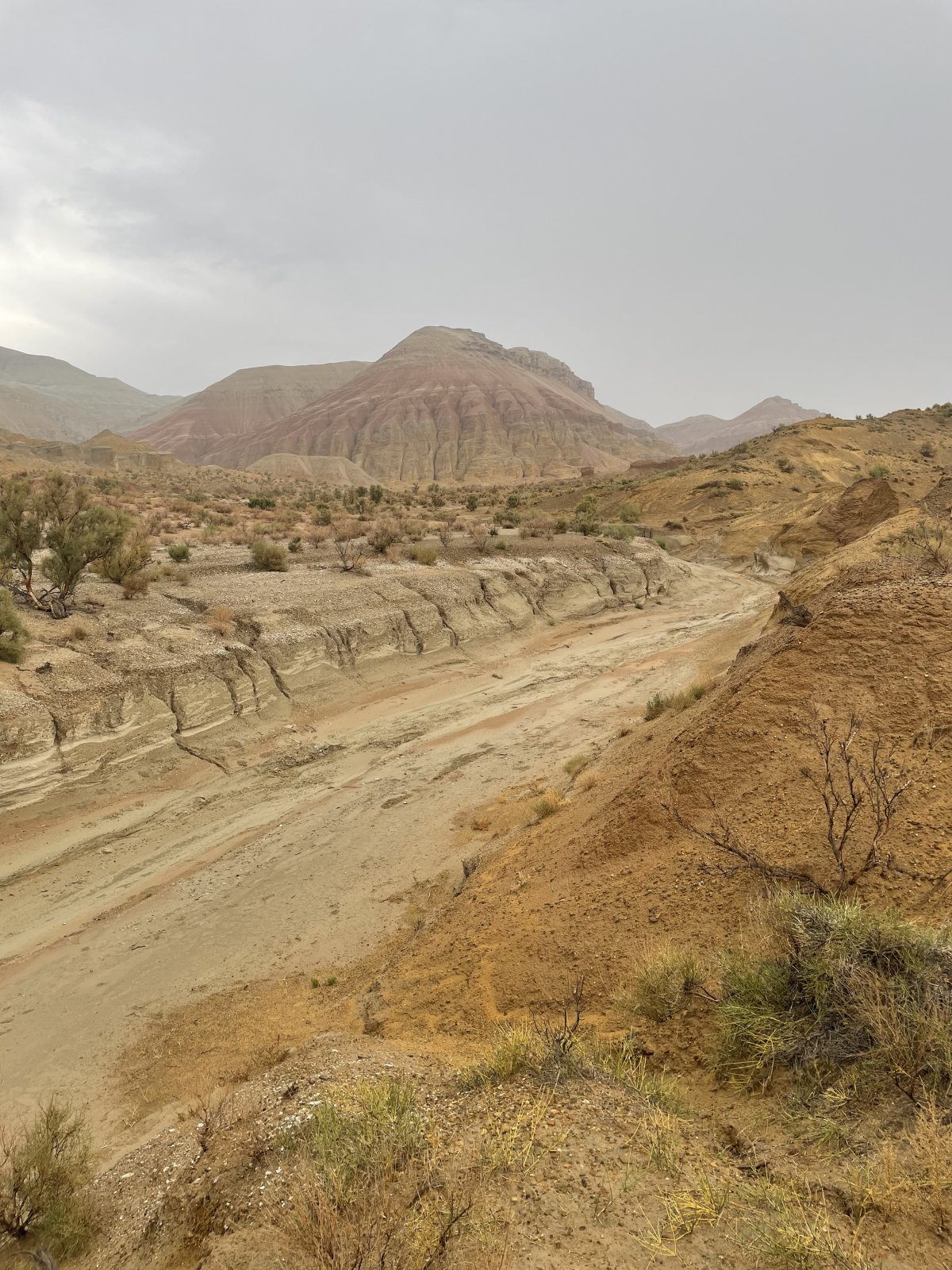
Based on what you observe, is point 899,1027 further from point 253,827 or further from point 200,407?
point 200,407

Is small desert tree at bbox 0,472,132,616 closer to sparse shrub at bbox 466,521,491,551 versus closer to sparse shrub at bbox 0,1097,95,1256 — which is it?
sparse shrub at bbox 0,1097,95,1256

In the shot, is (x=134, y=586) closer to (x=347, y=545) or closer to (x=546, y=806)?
(x=347, y=545)

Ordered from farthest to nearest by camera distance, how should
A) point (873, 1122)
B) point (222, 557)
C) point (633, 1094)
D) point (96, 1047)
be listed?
point (222, 557) → point (96, 1047) → point (633, 1094) → point (873, 1122)

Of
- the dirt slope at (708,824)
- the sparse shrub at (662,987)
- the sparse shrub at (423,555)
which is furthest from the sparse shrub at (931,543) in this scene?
the sparse shrub at (423,555)

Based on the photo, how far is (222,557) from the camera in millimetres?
19516

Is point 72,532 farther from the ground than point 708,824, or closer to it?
farther from the ground

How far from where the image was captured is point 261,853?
931 centimetres

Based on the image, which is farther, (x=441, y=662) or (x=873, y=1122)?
(x=441, y=662)

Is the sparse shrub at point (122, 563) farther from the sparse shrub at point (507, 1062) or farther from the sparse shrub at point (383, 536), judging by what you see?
the sparse shrub at point (507, 1062)

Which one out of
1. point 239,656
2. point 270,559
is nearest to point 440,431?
point 270,559

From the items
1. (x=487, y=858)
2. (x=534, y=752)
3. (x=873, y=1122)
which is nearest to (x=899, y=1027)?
(x=873, y=1122)

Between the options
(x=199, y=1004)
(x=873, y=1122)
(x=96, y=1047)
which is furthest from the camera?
(x=199, y=1004)

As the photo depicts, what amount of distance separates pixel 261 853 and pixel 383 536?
1441 cm

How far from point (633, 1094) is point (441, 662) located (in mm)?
13773
